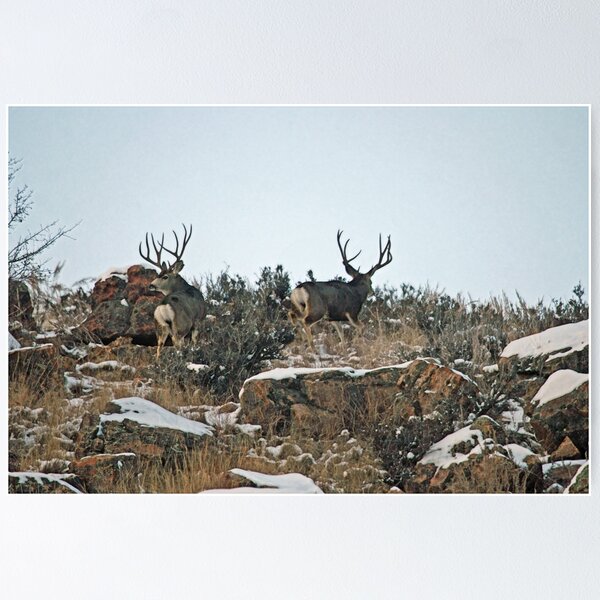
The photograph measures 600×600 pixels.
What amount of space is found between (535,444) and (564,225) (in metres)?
1.07

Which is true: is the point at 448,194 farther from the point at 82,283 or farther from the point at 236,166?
the point at 82,283

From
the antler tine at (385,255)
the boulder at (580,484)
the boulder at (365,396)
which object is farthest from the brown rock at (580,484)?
the antler tine at (385,255)

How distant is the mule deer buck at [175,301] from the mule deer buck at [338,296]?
18.8 inches

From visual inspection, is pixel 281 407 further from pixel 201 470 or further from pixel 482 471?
pixel 482 471

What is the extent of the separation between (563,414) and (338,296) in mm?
1225

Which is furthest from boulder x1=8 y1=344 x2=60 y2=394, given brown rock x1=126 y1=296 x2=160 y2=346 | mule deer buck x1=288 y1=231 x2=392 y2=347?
mule deer buck x1=288 y1=231 x2=392 y2=347

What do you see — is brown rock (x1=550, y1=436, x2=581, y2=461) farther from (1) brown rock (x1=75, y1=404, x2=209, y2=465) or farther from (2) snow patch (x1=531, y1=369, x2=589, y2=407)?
(1) brown rock (x1=75, y1=404, x2=209, y2=465)

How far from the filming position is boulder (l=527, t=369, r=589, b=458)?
4113mm

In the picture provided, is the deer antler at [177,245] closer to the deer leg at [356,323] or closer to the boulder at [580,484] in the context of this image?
the deer leg at [356,323]

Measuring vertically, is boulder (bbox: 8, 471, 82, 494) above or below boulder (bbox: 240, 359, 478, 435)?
below

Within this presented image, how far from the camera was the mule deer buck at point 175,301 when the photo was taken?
4.14 metres

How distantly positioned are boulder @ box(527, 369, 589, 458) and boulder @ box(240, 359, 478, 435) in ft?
1.13
